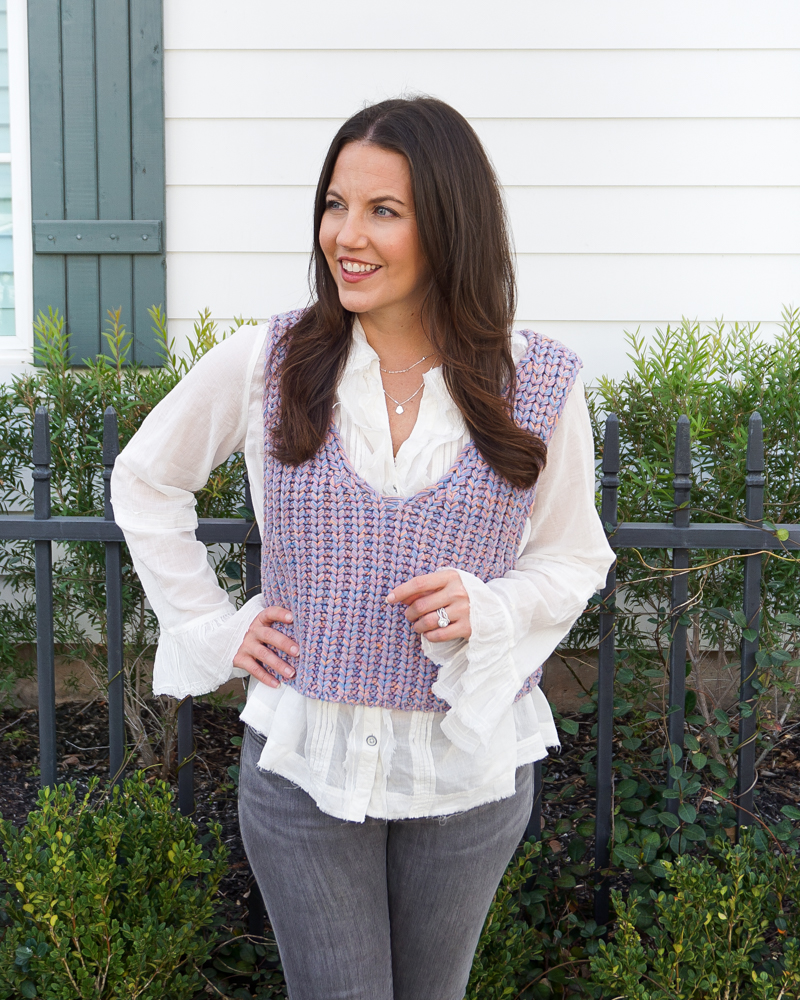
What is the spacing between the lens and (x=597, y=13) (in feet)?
10.7

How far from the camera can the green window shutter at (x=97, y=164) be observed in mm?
3246

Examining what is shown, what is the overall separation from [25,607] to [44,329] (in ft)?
3.21

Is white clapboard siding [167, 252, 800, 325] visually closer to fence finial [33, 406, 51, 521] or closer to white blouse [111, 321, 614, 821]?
fence finial [33, 406, 51, 521]

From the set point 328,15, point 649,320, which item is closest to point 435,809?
point 649,320

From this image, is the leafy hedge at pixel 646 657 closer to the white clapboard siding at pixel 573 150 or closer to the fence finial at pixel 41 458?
the fence finial at pixel 41 458

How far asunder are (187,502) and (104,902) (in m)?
0.89

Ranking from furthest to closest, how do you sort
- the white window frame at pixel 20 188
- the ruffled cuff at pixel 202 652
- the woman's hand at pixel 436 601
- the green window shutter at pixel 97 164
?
1. the white window frame at pixel 20 188
2. the green window shutter at pixel 97 164
3. the ruffled cuff at pixel 202 652
4. the woman's hand at pixel 436 601

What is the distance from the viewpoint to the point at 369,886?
1.47m

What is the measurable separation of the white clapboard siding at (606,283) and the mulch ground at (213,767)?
4.93ft

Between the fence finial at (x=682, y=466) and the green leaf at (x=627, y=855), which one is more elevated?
the fence finial at (x=682, y=466)

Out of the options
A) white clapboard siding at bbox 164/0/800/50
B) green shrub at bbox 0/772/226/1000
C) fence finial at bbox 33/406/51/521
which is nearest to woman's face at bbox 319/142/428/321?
fence finial at bbox 33/406/51/521

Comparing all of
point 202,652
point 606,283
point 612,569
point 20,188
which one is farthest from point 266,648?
point 20,188

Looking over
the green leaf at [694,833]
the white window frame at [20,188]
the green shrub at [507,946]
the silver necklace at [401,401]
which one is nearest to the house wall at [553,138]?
the white window frame at [20,188]

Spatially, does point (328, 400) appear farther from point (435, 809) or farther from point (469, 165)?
point (435, 809)
